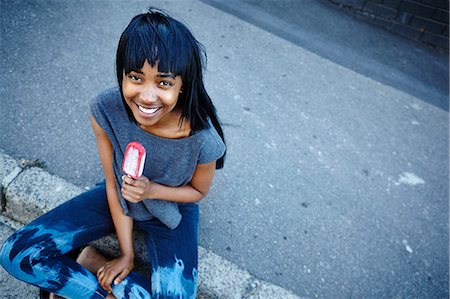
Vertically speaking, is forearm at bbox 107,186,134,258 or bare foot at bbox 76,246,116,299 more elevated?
forearm at bbox 107,186,134,258

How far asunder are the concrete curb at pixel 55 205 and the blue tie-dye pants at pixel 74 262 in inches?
9.8

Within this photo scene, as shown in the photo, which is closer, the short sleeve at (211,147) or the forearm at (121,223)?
the short sleeve at (211,147)

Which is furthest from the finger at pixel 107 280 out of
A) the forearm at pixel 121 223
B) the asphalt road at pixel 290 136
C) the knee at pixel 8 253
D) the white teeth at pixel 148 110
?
the white teeth at pixel 148 110

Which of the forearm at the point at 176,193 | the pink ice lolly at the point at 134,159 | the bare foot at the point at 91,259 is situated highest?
the pink ice lolly at the point at 134,159

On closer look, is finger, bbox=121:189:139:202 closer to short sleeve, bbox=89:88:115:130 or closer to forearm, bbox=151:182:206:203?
forearm, bbox=151:182:206:203

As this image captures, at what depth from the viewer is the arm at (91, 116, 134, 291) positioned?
183 cm

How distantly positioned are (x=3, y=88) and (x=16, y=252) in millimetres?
1577

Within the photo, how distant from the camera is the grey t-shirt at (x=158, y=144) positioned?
1703 millimetres

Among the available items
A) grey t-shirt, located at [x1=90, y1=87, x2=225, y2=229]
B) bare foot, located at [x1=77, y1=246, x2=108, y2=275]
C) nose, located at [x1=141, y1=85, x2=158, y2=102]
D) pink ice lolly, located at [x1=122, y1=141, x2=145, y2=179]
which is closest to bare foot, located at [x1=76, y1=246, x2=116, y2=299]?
bare foot, located at [x1=77, y1=246, x2=108, y2=275]

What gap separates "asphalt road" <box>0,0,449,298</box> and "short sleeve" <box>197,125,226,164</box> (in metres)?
0.80

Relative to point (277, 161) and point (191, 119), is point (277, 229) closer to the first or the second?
point (277, 161)

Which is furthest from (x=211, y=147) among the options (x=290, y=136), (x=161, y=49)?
(x=290, y=136)

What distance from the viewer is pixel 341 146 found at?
329 cm

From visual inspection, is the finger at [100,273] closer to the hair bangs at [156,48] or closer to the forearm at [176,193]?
the forearm at [176,193]
